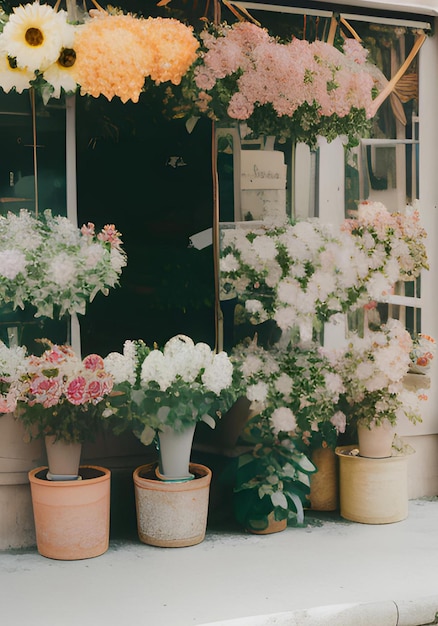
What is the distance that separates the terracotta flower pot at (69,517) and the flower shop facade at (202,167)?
30 cm

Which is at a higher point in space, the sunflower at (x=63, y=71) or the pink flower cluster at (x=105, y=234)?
the sunflower at (x=63, y=71)

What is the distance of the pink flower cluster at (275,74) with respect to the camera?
16.9ft

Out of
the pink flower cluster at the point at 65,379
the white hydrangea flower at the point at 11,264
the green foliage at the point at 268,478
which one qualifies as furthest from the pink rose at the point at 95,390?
the green foliage at the point at 268,478

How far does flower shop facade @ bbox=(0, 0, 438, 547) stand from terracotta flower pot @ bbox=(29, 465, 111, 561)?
0.98ft

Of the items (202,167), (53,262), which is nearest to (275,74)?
(202,167)

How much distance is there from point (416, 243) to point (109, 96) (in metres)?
2.20

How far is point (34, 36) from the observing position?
4.69m

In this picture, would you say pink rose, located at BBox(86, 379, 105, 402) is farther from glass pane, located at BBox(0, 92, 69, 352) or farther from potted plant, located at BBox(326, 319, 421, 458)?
potted plant, located at BBox(326, 319, 421, 458)

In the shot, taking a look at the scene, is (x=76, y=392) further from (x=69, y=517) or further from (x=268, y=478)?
(x=268, y=478)

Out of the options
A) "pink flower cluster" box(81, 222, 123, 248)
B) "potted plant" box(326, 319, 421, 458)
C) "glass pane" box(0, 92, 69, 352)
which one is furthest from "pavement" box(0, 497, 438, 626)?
"pink flower cluster" box(81, 222, 123, 248)

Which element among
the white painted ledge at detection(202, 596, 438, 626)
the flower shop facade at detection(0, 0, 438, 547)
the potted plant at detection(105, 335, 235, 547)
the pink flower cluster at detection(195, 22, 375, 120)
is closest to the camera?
the white painted ledge at detection(202, 596, 438, 626)


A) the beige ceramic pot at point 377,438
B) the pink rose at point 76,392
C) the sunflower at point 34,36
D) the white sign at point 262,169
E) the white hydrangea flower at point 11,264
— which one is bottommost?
the beige ceramic pot at point 377,438

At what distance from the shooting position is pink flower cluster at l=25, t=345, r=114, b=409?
4684 millimetres

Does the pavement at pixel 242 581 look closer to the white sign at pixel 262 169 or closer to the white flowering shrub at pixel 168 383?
the white flowering shrub at pixel 168 383
